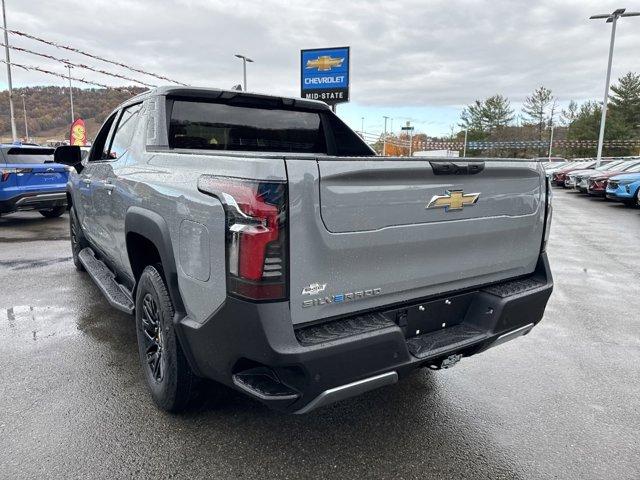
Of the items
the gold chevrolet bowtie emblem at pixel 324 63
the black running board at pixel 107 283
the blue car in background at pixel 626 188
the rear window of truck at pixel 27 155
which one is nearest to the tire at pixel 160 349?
the black running board at pixel 107 283

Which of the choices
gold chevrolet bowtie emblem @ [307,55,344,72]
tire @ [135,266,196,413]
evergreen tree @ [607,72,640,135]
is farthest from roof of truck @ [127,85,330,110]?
evergreen tree @ [607,72,640,135]

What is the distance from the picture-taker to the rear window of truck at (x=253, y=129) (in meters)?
3.61

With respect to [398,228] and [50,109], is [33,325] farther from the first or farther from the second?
[50,109]

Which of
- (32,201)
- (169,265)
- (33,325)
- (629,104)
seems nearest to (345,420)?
(169,265)

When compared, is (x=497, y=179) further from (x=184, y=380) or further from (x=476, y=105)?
(x=476, y=105)

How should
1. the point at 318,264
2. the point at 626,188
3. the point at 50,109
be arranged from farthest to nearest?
1. the point at 50,109
2. the point at 626,188
3. the point at 318,264

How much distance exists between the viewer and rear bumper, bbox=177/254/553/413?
6.73 feet

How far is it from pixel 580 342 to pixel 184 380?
3.36 m

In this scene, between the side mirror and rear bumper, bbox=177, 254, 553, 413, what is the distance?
142 inches

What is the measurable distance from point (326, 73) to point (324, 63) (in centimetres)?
34

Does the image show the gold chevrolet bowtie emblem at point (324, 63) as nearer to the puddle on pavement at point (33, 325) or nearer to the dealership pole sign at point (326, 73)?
the dealership pole sign at point (326, 73)

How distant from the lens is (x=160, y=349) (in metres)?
2.93

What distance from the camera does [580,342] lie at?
421 centimetres

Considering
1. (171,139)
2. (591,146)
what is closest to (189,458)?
(171,139)
